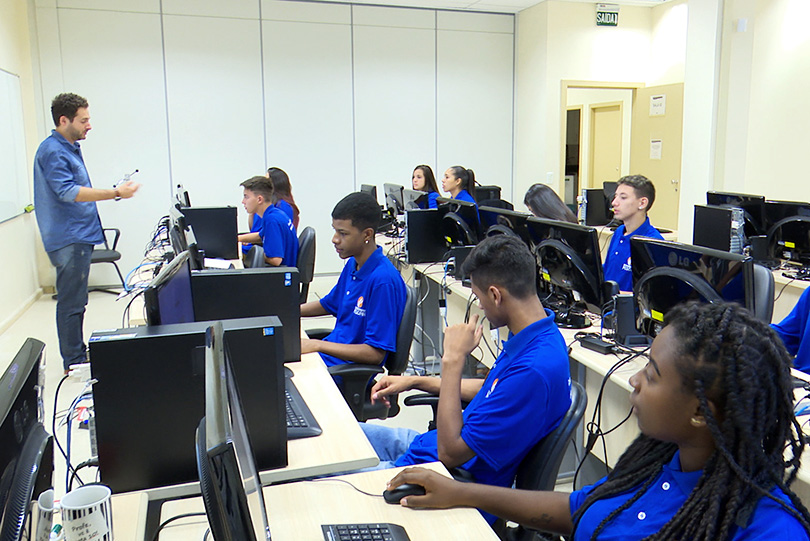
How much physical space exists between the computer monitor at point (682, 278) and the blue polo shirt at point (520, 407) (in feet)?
2.40

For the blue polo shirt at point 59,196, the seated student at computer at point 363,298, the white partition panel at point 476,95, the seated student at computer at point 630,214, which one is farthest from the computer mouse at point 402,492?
the white partition panel at point 476,95

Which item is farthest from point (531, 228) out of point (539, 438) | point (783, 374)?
point (783, 374)

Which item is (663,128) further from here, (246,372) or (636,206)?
(246,372)

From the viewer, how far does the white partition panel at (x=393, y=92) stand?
741cm

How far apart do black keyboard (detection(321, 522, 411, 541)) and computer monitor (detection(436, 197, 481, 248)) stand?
9.82ft

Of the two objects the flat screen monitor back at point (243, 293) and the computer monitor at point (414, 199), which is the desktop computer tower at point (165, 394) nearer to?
the flat screen monitor back at point (243, 293)

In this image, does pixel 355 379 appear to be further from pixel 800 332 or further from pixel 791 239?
pixel 791 239

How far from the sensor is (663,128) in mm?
7340

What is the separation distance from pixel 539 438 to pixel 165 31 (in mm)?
6528

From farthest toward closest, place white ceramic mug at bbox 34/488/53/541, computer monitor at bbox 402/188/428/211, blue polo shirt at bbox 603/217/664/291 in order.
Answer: computer monitor at bbox 402/188/428/211 → blue polo shirt at bbox 603/217/664/291 → white ceramic mug at bbox 34/488/53/541

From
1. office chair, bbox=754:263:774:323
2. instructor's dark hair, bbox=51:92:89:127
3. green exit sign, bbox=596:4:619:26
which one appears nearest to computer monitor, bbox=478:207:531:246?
office chair, bbox=754:263:774:323

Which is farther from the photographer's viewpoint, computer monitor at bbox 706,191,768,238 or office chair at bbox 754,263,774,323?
computer monitor at bbox 706,191,768,238

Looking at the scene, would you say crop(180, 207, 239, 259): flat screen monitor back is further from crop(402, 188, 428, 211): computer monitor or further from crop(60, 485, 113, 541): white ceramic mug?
crop(60, 485, 113, 541): white ceramic mug

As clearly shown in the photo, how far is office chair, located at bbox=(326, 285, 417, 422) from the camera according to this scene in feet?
8.16
